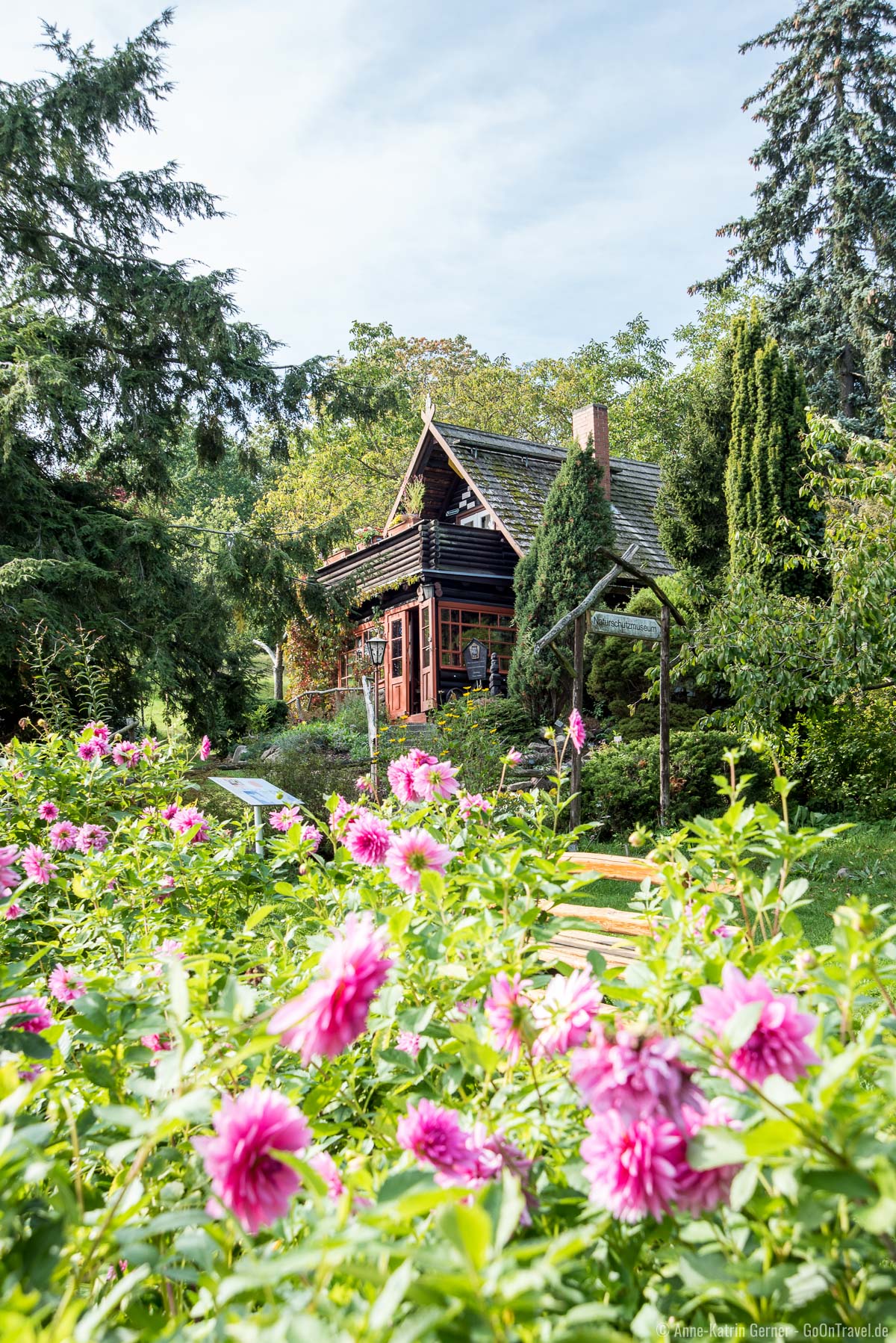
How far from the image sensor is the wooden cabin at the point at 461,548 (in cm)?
1670

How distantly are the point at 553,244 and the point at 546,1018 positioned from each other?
14588 mm

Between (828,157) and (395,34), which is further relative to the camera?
(828,157)

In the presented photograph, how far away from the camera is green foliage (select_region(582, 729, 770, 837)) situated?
27.8 feet

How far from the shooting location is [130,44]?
12805mm

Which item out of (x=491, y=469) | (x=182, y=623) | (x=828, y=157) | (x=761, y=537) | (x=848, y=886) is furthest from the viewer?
(x=828, y=157)

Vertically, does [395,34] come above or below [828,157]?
below

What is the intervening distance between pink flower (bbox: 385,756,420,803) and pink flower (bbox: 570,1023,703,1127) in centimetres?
145

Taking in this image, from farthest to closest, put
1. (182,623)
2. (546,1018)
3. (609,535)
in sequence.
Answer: (609,535), (182,623), (546,1018)

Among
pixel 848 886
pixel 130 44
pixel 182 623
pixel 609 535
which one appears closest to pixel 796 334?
pixel 609 535

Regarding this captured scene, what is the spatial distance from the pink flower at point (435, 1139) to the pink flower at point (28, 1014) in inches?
18.2

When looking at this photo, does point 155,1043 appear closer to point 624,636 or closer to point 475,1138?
point 475,1138

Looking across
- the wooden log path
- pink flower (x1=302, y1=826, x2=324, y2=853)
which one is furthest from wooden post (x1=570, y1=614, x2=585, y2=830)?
pink flower (x1=302, y1=826, x2=324, y2=853)

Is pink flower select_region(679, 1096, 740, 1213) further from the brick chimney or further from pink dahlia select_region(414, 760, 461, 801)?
the brick chimney

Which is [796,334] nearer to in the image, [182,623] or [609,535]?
[609,535]
